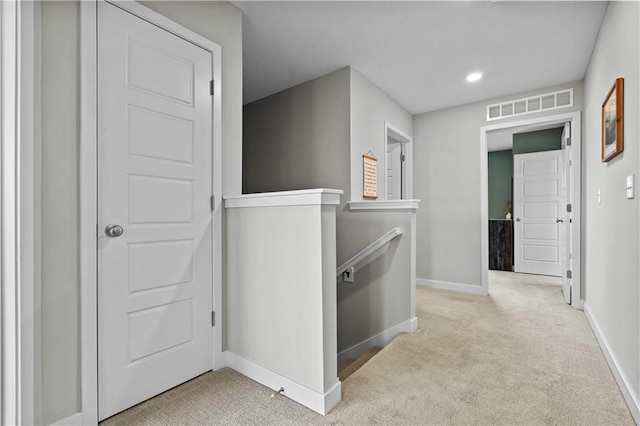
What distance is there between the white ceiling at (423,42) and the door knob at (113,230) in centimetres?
170

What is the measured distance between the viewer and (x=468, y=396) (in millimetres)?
1749

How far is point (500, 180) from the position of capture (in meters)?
6.91

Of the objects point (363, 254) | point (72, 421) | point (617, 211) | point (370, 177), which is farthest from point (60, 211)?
point (617, 211)

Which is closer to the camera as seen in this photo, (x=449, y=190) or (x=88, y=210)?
(x=88, y=210)

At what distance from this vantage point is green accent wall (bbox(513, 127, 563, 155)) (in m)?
5.09

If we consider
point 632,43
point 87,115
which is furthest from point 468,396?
point 87,115

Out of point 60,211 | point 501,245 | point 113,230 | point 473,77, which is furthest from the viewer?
point 501,245

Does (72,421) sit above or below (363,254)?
below

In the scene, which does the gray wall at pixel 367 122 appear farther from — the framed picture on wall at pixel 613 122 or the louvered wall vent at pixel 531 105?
the framed picture on wall at pixel 613 122

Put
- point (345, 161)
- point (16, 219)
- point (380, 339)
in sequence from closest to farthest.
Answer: point (16, 219) → point (380, 339) → point (345, 161)

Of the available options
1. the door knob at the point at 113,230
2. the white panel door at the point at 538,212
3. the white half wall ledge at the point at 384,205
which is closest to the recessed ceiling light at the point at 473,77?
the white half wall ledge at the point at 384,205

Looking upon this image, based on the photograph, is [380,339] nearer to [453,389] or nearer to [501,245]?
[453,389]

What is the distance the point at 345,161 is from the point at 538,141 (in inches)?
156

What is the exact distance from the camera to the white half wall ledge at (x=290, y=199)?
1599 millimetres
